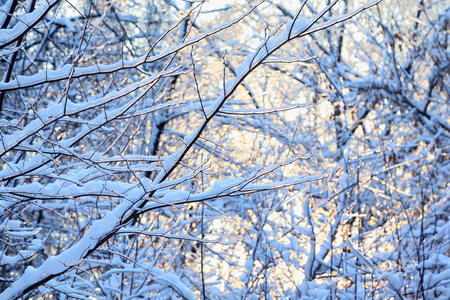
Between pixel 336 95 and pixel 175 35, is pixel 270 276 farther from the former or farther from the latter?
pixel 175 35

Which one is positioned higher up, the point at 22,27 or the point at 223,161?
the point at 223,161

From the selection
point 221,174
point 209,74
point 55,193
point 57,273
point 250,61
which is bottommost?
point 57,273

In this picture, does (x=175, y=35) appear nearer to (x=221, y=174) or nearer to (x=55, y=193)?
(x=221, y=174)

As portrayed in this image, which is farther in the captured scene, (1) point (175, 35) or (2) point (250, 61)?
(1) point (175, 35)

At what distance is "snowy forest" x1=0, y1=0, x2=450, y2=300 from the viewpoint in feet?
6.09

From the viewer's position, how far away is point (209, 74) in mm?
6766

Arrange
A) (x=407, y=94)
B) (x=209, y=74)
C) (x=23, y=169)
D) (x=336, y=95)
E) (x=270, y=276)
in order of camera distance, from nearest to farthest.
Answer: (x=23, y=169), (x=270, y=276), (x=407, y=94), (x=336, y=95), (x=209, y=74)

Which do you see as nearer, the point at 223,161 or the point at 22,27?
the point at 22,27

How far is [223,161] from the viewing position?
21.9 ft

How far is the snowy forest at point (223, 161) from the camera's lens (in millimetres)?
1855

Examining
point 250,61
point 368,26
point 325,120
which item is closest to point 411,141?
point 325,120

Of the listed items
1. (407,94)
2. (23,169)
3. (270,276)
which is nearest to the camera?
(23,169)

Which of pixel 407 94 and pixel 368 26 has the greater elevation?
pixel 368 26

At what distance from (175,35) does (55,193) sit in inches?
215
